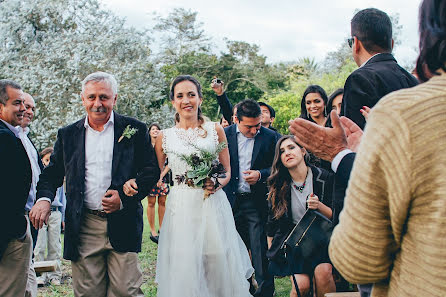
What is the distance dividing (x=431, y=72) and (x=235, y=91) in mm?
37378

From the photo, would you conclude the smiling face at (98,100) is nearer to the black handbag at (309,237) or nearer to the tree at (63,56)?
the black handbag at (309,237)

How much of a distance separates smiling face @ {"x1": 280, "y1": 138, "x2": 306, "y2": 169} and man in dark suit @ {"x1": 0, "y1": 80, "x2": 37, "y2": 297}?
10.3 ft

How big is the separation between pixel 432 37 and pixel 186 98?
4.23 m

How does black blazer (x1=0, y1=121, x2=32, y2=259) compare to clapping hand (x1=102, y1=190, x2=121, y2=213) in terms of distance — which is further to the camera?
clapping hand (x1=102, y1=190, x2=121, y2=213)

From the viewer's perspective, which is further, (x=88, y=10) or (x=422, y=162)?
(x=88, y=10)

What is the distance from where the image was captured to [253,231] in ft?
20.5

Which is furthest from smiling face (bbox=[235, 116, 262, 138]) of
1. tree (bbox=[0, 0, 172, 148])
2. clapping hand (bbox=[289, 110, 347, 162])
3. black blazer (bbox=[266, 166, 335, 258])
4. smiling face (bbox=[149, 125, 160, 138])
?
tree (bbox=[0, 0, 172, 148])

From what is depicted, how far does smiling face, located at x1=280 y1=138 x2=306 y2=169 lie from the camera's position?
5.67 m

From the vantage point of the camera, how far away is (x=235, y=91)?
126ft

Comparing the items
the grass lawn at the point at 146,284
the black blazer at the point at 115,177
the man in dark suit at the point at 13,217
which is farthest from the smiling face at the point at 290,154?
the man in dark suit at the point at 13,217

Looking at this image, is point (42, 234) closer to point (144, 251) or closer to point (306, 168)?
point (144, 251)

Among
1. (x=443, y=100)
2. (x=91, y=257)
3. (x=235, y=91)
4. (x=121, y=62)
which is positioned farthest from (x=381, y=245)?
(x=235, y=91)

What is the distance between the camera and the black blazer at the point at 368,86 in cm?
291

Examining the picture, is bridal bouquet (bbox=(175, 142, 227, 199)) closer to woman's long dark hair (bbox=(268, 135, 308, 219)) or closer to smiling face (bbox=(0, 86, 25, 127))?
woman's long dark hair (bbox=(268, 135, 308, 219))
